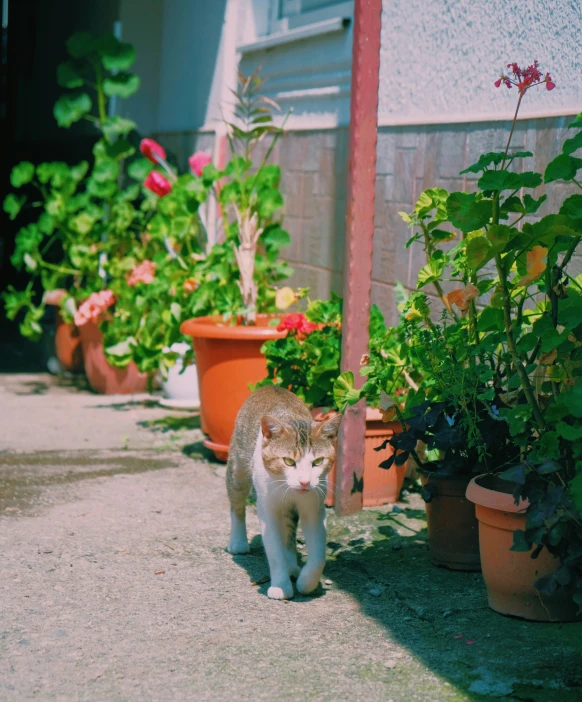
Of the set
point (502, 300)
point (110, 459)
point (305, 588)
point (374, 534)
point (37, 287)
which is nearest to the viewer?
point (502, 300)

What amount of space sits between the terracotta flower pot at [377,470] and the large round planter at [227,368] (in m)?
0.65

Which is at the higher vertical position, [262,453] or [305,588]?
[262,453]

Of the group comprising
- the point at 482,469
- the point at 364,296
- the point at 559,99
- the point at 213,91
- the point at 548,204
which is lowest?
the point at 482,469

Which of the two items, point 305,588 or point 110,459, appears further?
point 110,459

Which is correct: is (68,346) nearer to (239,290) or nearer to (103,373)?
(103,373)

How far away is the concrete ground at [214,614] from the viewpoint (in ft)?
8.59

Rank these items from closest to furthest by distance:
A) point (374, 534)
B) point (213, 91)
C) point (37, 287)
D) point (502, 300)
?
point (502, 300) < point (374, 534) < point (213, 91) < point (37, 287)

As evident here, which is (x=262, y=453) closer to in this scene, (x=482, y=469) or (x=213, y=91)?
(x=482, y=469)

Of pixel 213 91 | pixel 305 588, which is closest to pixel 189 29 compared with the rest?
pixel 213 91

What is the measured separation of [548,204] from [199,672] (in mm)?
2165

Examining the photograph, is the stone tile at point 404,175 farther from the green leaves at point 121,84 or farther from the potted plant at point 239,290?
the green leaves at point 121,84

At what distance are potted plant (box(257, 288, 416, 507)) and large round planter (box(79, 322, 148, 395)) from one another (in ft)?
7.82

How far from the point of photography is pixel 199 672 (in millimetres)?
2686

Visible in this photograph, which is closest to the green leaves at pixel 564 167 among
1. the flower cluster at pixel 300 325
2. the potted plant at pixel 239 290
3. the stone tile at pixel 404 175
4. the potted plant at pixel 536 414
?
the potted plant at pixel 536 414
